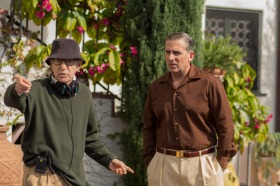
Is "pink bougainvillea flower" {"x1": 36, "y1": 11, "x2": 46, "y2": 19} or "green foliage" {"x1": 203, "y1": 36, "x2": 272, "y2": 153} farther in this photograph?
"green foliage" {"x1": 203, "y1": 36, "x2": 272, "y2": 153}

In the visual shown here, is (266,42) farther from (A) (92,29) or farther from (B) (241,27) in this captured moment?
(A) (92,29)

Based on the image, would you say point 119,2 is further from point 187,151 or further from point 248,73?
point 187,151

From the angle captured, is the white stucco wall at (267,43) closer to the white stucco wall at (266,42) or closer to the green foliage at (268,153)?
the white stucco wall at (266,42)

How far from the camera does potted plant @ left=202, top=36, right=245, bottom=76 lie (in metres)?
8.85

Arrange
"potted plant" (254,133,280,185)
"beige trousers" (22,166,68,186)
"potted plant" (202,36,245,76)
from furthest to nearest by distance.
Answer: "potted plant" (254,133,280,185) < "potted plant" (202,36,245,76) < "beige trousers" (22,166,68,186)

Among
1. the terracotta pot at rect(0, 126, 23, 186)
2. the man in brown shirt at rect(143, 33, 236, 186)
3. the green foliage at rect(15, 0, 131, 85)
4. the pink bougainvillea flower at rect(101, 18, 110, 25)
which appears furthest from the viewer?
the pink bougainvillea flower at rect(101, 18, 110, 25)

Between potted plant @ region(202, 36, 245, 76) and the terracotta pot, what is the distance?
3.05 m

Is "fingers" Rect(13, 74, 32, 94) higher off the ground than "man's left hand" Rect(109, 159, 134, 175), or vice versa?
"fingers" Rect(13, 74, 32, 94)

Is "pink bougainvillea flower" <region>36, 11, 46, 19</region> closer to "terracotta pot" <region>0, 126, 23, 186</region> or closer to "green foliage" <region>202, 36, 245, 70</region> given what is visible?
"green foliage" <region>202, 36, 245, 70</region>

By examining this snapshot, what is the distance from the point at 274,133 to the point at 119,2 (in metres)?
3.56

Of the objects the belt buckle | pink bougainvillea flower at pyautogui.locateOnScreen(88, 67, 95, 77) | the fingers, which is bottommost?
the belt buckle

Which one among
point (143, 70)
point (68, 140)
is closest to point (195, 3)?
point (143, 70)

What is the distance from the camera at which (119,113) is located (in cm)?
843

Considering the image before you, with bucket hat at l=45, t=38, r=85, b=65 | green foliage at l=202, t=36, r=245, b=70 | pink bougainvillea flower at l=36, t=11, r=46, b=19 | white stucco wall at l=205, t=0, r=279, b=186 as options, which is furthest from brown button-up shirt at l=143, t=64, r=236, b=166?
white stucco wall at l=205, t=0, r=279, b=186
